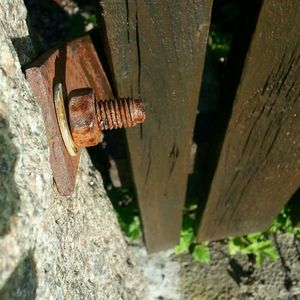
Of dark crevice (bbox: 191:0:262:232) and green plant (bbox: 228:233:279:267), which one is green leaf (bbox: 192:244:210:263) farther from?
dark crevice (bbox: 191:0:262:232)

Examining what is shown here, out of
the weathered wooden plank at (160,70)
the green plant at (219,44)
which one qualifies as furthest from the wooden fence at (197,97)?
the green plant at (219,44)

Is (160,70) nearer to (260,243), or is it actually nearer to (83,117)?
(83,117)

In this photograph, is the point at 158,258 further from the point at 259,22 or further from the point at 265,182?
the point at 259,22

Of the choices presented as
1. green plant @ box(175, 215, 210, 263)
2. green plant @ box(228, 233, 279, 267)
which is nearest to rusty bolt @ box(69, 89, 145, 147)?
green plant @ box(175, 215, 210, 263)

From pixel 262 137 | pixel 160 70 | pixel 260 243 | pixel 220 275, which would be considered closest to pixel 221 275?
pixel 220 275

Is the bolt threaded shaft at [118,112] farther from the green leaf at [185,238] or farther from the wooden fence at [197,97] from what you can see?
the green leaf at [185,238]
